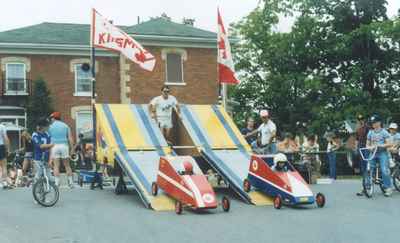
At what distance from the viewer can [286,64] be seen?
41.8 meters

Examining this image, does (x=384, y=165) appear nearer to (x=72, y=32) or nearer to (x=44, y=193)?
(x=44, y=193)

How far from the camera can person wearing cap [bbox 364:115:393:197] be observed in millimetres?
16516

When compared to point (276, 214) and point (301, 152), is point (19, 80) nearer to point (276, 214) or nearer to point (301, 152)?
point (301, 152)

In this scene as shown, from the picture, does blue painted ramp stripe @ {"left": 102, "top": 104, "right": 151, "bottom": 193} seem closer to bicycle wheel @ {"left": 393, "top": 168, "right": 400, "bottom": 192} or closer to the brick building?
bicycle wheel @ {"left": 393, "top": 168, "right": 400, "bottom": 192}

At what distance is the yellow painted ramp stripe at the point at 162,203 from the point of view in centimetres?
1392

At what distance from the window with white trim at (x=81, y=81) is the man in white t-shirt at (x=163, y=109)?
2381 centimetres

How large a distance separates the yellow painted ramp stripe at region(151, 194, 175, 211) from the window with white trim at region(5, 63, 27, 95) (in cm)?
2776

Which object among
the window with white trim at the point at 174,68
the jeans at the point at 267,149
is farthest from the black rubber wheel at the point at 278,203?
the window with white trim at the point at 174,68

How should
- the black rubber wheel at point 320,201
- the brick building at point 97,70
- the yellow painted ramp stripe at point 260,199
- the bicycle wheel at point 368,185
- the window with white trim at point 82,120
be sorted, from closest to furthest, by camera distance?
the black rubber wheel at point 320,201
the yellow painted ramp stripe at point 260,199
the bicycle wheel at point 368,185
the brick building at point 97,70
the window with white trim at point 82,120

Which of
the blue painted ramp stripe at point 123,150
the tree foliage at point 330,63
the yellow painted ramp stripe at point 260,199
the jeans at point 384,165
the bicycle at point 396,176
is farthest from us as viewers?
the tree foliage at point 330,63

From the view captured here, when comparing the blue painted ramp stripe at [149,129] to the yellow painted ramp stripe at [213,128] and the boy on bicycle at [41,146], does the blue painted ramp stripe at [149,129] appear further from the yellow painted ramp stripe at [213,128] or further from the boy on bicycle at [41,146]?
the boy on bicycle at [41,146]

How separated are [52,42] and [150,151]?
84.2 feet

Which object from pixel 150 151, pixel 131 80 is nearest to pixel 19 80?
pixel 131 80

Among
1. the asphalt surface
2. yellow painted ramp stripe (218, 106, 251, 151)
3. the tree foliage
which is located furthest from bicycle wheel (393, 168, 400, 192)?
the tree foliage
